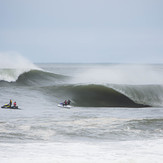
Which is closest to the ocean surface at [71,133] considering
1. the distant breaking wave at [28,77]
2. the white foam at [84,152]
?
the white foam at [84,152]

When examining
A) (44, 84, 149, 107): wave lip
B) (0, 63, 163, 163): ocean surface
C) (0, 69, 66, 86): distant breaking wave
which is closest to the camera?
(0, 63, 163, 163): ocean surface

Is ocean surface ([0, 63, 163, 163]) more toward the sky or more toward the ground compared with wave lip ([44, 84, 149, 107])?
more toward the ground

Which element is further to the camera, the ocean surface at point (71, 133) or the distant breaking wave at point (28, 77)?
the distant breaking wave at point (28, 77)

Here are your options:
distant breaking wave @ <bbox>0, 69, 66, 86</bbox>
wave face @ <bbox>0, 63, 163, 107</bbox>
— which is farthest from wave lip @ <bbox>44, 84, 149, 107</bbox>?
distant breaking wave @ <bbox>0, 69, 66, 86</bbox>

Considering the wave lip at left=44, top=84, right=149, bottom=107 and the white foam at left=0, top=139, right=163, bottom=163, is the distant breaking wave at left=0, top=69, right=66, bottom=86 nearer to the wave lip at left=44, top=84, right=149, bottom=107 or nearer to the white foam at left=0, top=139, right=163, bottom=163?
the wave lip at left=44, top=84, right=149, bottom=107

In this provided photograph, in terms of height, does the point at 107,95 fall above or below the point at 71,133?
above

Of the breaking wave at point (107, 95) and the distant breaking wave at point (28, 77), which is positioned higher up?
the distant breaking wave at point (28, 77)

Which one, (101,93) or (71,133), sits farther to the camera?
(101,93)

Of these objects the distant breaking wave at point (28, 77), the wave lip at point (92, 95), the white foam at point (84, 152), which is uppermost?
the distant breaking wave at point (28, 77)

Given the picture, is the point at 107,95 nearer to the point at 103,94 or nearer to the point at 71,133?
the point at 103,94

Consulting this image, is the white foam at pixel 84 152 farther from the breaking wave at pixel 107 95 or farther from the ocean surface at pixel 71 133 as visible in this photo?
the breaking wave at pixel 107 95

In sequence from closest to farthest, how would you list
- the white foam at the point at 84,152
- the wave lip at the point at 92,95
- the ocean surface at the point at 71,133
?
the white foam at the point at 84,152
the ocean surface at the point at 71,133
the wave lip at the point at 92,95

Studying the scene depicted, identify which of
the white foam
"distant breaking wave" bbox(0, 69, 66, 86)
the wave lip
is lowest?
the white foam

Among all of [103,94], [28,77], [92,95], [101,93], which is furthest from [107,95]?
[28,77]
